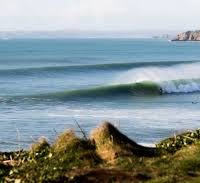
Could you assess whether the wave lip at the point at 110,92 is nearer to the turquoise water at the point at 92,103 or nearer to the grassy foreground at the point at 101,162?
the turquoise water at the point at 92,103

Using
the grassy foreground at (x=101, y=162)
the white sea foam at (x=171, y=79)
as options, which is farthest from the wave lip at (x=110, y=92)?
the grassy foreground at (x=101, y=162)

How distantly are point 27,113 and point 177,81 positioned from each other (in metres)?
22.2

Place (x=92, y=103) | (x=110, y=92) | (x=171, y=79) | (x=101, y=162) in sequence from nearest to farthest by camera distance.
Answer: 1. (x=101, y=162)
2. (x=92, y=103)
3. (x=110, y=92)
4. (x=171, y=79)

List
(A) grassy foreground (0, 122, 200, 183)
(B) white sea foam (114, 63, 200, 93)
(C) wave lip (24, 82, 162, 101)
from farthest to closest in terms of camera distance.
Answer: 1. (B) white sea foam (114, 63, 200, 93)
2. (C) wave lip (24, 82, 162, 101)
3. (A) grassy foreground (0, 122, 200, 183)

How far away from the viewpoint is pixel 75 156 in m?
11.4

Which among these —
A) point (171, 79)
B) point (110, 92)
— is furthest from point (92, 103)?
point (171, 79)

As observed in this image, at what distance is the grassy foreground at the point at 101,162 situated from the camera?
10320 millimetres

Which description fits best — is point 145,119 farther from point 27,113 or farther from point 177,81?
point 177,81

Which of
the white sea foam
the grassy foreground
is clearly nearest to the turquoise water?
the white sea foam

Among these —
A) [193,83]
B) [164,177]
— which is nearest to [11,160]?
[164,177]

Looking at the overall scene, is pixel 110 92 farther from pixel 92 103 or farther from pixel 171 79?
pixel 171 79

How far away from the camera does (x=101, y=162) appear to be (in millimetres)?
11328

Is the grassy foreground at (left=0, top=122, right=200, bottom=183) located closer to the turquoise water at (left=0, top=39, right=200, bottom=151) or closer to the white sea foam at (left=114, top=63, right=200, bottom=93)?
the turquoise water at (left=0, top=39, right=200, bottom=151)

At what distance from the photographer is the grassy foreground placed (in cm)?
1032
